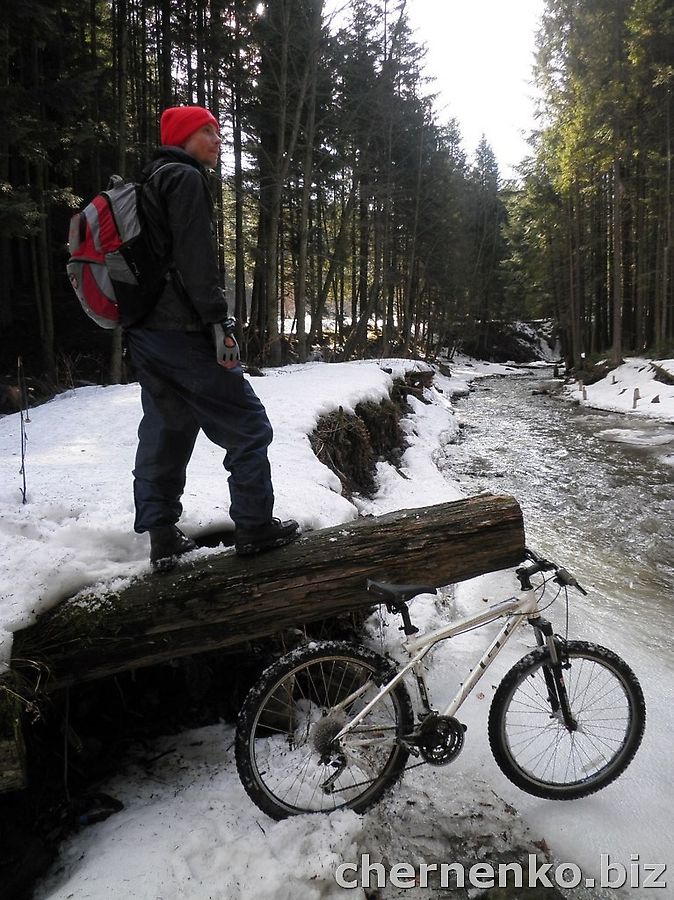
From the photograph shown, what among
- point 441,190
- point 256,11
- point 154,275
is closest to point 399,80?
point 441,190

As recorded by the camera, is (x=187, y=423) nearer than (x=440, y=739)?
No

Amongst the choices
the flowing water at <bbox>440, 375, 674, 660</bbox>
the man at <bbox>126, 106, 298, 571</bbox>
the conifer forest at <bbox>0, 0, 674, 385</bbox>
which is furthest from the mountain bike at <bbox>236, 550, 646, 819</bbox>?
the conifer forest at <bbox>0, 0, 674, 385</bbox>

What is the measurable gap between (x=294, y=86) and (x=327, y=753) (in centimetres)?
1941

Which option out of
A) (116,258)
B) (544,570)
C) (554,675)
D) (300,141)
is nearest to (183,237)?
(116,258)

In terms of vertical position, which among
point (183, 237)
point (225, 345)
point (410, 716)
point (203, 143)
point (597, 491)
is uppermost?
point (203, 143)

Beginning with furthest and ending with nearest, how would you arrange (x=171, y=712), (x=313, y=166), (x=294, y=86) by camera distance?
(x=313, y=166)
(x=294, y=86)
(x=171, y=712)

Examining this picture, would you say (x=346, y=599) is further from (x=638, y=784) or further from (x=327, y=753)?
(x=638, y=784)

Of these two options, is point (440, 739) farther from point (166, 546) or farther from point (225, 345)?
point (225, 345)

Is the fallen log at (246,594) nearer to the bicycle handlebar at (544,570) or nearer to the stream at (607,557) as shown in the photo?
the bicycle handlebar at (544,570)

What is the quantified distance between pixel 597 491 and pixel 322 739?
288 inches

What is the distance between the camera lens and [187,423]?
2742 mm

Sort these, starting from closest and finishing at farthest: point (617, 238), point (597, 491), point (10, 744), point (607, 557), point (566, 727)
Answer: point (10, 744) → point (566, 727) → point (607, 557) → point (597, 491) → point (617, 238)

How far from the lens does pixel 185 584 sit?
8.23ft

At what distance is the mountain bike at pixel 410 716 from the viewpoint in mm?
2365
